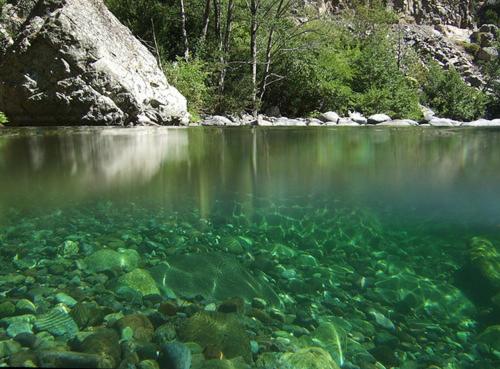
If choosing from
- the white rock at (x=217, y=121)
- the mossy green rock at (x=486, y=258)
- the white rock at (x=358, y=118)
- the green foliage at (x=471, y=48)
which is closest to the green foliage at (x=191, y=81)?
the white rock at (x=217, y=121)

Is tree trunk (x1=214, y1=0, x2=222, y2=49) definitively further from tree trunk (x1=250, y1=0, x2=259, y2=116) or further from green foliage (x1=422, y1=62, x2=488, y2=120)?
green foliage (x1=422, y1=62, x2=488, y2=120)

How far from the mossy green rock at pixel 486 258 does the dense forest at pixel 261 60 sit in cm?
1674

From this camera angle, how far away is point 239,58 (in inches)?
908

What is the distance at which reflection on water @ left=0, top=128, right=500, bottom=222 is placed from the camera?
4.22m

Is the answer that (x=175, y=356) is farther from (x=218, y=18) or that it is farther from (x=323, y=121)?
(x=218, y=18)

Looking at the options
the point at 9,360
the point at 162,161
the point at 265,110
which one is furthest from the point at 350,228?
the point at 265,110

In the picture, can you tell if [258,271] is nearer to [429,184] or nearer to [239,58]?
[429,184]

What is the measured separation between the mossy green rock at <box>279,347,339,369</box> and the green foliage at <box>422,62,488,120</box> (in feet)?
106

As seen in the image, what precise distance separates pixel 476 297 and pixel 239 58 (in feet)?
72.1

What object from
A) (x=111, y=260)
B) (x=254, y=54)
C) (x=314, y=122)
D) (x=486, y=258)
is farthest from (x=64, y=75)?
(x=486, y=258)

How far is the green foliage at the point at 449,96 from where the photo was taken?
31.1m

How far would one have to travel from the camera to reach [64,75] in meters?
14.1

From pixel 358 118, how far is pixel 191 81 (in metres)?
9.04

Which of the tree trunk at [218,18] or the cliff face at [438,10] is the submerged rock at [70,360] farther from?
the cliff face at [438,10]
